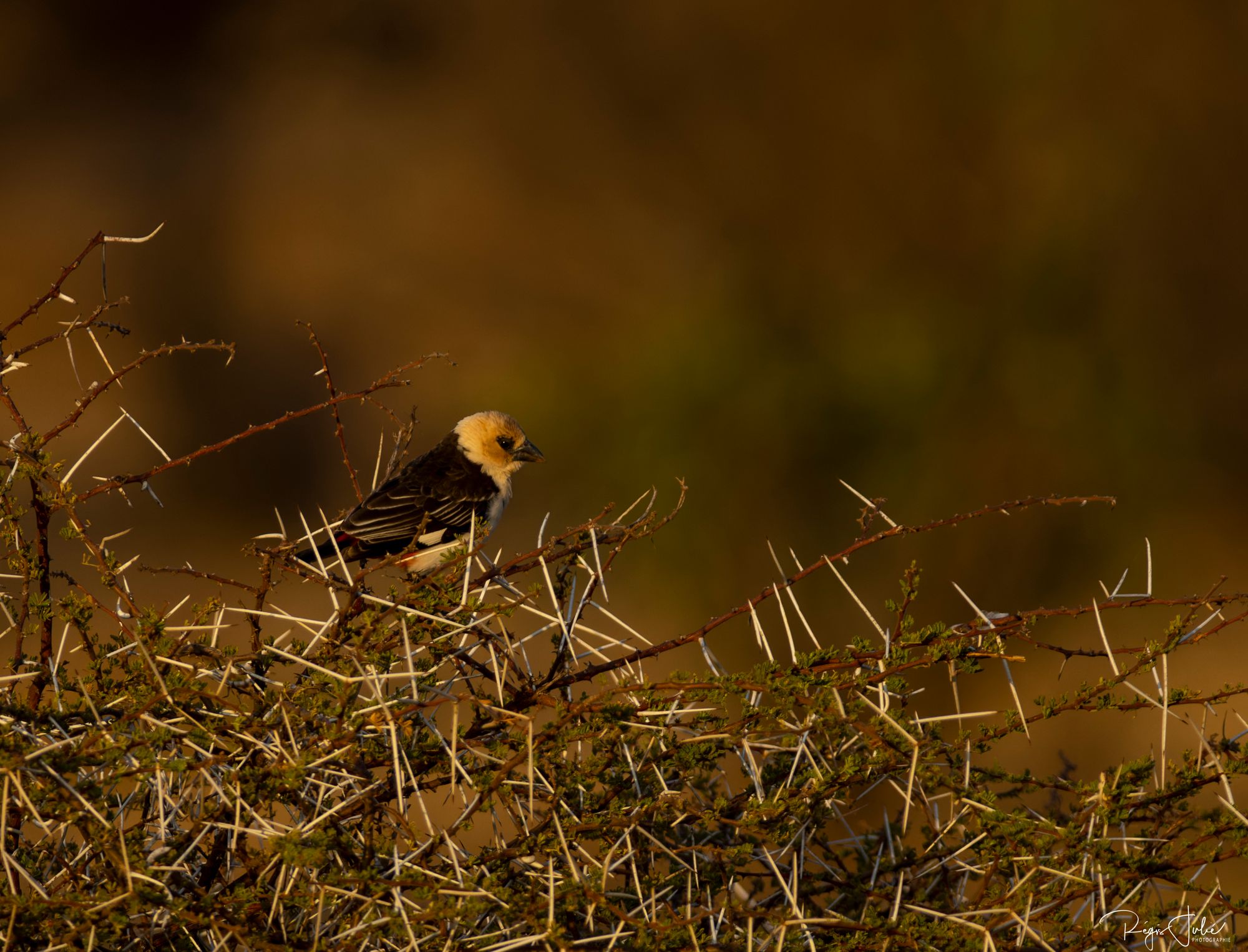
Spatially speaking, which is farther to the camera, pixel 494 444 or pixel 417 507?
pixel 494 444

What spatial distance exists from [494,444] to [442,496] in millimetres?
579

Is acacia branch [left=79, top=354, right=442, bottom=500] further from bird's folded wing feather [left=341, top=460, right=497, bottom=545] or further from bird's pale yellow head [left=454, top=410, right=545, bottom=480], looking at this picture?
bird's pale yellow head [left=454, top=410, right=545, bottom=480]

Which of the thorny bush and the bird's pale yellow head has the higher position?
the thorny bush

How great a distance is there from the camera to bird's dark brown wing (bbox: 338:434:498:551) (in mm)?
4223

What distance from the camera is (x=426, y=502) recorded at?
15.3 feet

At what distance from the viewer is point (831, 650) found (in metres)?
2.27

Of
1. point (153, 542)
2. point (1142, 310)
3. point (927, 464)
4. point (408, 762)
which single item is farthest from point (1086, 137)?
point (408, 762)

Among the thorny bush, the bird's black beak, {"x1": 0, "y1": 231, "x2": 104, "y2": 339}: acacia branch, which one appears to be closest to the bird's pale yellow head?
the bird's black beak

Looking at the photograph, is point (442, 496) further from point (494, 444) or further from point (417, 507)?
point (494, 444)

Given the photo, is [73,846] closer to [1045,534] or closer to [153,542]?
[1045,534]

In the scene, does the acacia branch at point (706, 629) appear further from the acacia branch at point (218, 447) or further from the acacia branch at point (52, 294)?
the acacia branch at point (52, 294)

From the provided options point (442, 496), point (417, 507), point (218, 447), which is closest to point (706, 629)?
point (218, 447)

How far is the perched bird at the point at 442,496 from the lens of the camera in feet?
13.8

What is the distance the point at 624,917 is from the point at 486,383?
7265 millimetres
